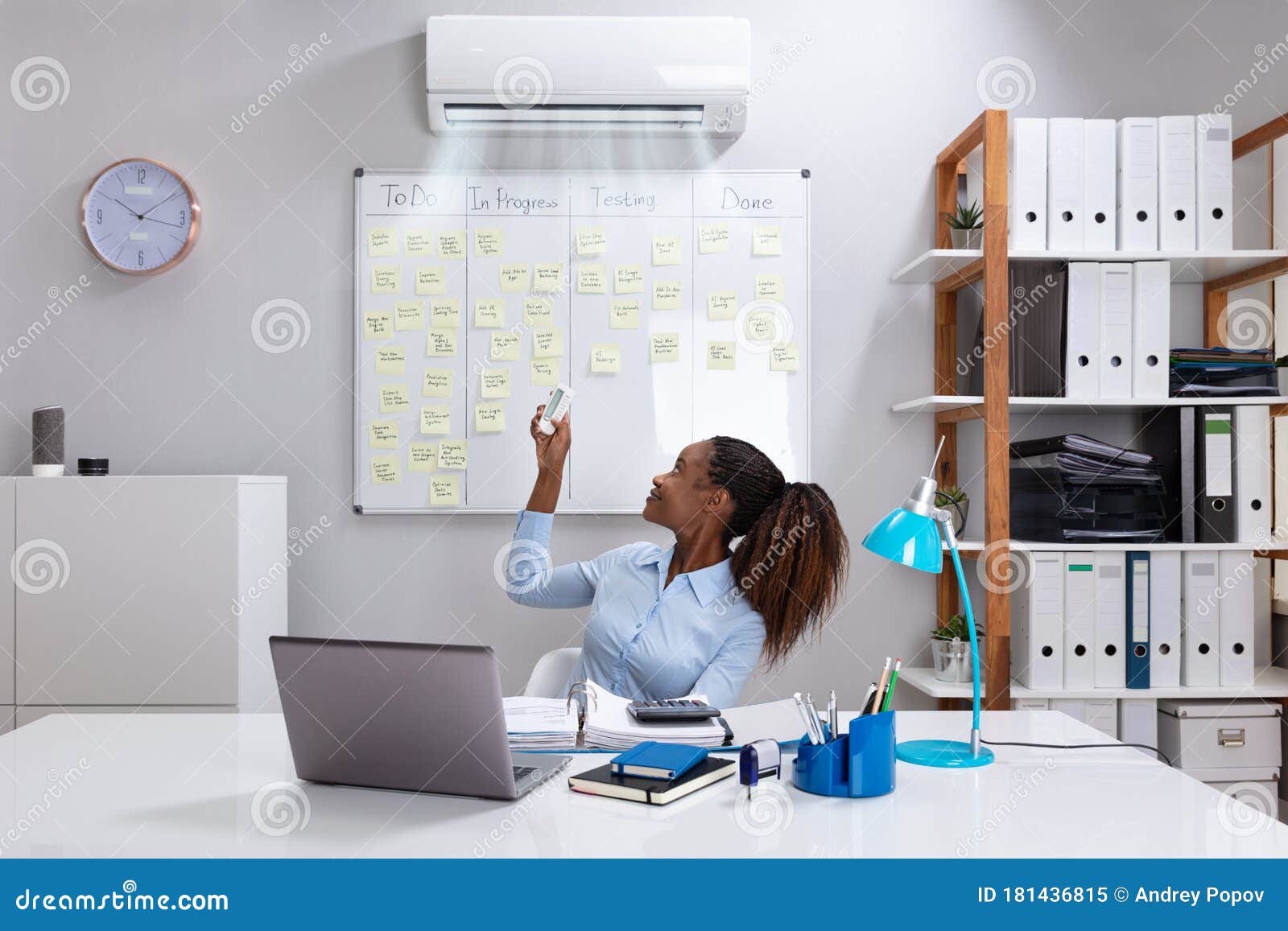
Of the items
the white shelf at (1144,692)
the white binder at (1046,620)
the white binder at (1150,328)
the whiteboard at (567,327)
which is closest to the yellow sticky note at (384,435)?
the whiteboard at (567,327)

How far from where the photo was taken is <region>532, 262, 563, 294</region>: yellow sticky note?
283 cm

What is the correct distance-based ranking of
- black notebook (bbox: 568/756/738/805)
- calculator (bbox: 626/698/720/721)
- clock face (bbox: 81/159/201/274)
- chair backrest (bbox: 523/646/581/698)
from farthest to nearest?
1. clock face (bbox: 81/159/201/274)
2. chair backrest (bbox: 523/646/581/698)
3. calculator (bbox: 626/698/720/721)
4. black notebook (bbox: 568/756/738/805)

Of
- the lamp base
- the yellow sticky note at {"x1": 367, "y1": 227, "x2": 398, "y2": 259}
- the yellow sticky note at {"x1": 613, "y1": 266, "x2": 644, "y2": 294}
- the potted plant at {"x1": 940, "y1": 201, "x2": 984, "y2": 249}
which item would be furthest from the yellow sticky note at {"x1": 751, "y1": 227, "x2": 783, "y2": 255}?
the lamp base

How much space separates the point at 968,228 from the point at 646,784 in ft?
6.55

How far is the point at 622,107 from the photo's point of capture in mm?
2762

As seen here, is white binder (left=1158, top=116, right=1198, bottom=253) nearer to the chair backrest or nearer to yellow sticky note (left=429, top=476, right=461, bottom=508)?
the chair backrest

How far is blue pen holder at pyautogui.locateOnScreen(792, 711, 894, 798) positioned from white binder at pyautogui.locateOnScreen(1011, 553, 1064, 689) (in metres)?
1.34

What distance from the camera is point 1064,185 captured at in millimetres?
2578

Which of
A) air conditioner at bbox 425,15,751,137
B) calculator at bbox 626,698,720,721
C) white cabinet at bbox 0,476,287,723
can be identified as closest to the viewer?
calculator at bbox 626,698,720,721

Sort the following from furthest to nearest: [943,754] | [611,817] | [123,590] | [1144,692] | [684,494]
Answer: [1144,692]
[123,590]
[684,494]
[943,754]
[611,817]

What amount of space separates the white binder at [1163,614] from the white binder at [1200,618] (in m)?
0.03

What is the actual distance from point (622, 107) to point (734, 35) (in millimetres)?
363

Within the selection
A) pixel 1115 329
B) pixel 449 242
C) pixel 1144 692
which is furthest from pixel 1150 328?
pixel 449 242

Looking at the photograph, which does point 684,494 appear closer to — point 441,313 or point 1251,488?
point 441,313
